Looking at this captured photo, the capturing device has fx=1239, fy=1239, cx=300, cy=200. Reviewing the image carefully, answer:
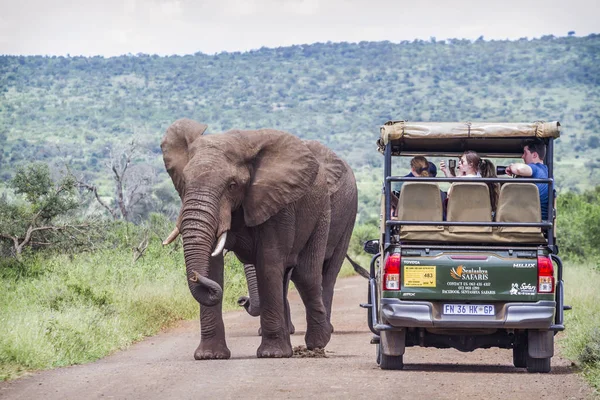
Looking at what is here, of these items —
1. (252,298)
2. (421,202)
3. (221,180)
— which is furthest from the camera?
(252,298)

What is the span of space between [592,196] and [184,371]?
36429 mm

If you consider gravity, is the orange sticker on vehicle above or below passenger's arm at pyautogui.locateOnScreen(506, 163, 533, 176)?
below

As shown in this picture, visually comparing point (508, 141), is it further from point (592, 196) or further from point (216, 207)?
point (592, 196)

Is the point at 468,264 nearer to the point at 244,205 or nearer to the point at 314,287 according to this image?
the point at 244,205

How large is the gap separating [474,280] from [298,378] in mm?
1990

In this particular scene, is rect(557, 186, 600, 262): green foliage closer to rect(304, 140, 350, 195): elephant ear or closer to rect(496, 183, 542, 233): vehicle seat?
rect(304, 140, 350, 195): elephant ear

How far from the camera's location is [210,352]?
13320 millimetres

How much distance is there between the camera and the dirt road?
970 centimetres

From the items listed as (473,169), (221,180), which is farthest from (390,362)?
(221,180)

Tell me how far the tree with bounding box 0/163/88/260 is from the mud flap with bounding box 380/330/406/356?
32.1 feet

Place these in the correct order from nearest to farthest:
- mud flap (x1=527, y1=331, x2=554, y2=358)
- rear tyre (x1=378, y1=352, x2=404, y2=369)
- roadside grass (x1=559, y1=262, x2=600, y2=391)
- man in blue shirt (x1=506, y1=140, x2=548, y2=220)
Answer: mud flap (x1=527, y1=331, x2=554, y2=358), roadside grass (x1=559, y1=262, x2=600, y2=391), rear tyre (x1=378, y1=352, x2=404, y2=369), man in blue shirt (x1=506, y1=140, x2=548, y2=220)

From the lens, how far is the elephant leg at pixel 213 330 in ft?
43.8

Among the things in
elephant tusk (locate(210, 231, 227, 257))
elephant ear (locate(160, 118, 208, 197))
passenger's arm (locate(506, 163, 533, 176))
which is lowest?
elephant tusk (locate(210, 231, 227, 257))

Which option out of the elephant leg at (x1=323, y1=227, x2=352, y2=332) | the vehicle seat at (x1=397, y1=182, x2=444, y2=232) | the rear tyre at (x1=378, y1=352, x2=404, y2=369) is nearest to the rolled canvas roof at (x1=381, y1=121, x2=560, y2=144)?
the vehicle seat at (x1=397, y1=182, x2=444, y2=232)
